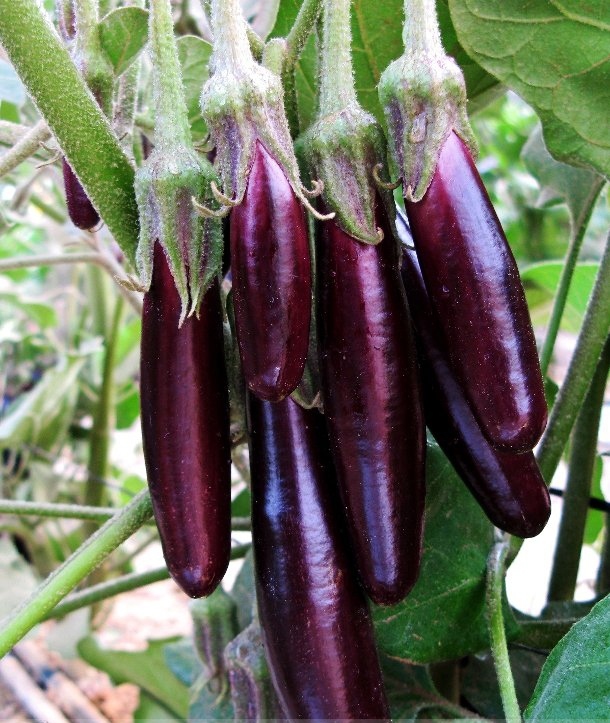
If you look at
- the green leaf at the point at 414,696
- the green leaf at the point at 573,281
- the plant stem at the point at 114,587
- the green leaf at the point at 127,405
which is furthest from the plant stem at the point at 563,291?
the green leaf at the point at 127,405

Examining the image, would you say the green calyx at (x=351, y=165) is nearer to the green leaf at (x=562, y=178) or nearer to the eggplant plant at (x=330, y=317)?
the eggplant plant at (x=330, y=317)

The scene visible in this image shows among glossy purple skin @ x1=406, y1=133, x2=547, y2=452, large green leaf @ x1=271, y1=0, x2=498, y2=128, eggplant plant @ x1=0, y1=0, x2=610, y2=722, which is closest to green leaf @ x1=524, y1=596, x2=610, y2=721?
eggplant plant @ x1=0, y1=0, x2=610, y2=722

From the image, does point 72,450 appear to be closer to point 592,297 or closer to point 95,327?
point 95,327

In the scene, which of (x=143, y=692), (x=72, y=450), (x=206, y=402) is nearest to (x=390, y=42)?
(x=206, y=402)

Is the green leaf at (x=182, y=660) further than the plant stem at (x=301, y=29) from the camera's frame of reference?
Yes

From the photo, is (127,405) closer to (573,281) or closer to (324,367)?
(573,281)

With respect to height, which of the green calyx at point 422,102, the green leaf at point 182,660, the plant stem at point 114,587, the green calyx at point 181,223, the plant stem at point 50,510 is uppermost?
the green calyx at point 422,102

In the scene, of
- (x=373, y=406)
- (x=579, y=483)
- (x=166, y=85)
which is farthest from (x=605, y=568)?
(x=166, y=85)
